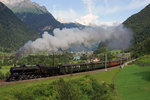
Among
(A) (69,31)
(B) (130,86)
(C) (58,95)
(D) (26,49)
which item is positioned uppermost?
(A) (69,31)

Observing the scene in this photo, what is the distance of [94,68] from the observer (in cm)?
5888

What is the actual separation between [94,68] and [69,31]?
19204mm

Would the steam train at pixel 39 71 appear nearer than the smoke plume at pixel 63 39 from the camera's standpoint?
Yes

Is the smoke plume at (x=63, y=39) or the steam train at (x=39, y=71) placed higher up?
the smoke plume at (x=63, y=39)

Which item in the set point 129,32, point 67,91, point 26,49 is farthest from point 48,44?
point 129,32

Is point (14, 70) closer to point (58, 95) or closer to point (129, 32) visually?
point (58, 95)

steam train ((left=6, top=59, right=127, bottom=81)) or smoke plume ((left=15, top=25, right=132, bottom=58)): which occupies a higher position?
smoke plume ((left=15, top=25, right=132, bottom=58))

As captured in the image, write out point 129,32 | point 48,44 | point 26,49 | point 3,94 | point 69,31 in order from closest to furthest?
point 3,94
point 26,49
point 48,44
point 69,31
point 129,32

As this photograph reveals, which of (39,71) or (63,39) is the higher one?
(63,39)

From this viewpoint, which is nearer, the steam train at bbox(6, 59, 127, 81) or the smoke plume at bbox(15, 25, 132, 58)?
the steam train at bbox(6, 59, 127, 81)

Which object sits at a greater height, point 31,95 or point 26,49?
point 26,49

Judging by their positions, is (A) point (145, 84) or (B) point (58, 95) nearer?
(B) point (58, 95)

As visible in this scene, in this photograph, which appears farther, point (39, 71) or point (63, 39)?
point (63, 39)

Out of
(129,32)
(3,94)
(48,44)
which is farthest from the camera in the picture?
(129,32)
